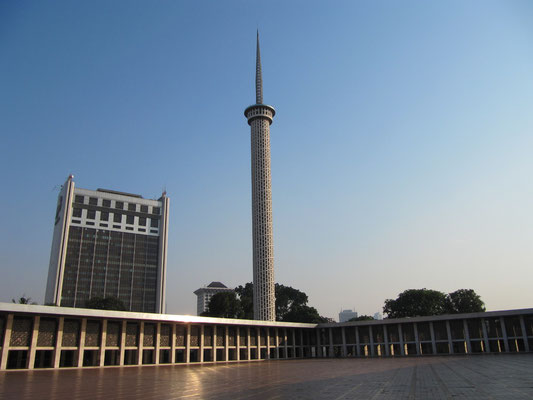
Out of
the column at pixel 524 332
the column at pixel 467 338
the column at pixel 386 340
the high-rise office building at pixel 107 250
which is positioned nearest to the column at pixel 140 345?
the column at pixel 386 340

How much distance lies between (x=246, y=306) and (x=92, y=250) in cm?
3547

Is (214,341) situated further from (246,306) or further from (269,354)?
(246,306)

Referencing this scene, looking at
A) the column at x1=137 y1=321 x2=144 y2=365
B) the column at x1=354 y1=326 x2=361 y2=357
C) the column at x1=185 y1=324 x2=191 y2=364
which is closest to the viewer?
the column at x1=137 y1=321 x2=144 y2=365

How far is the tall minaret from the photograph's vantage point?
187 feet

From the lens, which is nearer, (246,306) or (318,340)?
(318,340)

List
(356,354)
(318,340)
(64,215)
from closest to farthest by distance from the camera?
(356,354) → (318,340) → (64,215)

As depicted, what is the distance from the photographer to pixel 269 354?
48.2 metres

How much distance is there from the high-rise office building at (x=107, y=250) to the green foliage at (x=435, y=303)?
48904 millimetres

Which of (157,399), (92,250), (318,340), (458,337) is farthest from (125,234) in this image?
(157,399)

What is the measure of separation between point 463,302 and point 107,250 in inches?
2662

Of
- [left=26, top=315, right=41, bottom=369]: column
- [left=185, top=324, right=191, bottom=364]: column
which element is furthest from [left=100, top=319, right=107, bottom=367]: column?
[left=185, top=324, right=191, bottom=364]: column

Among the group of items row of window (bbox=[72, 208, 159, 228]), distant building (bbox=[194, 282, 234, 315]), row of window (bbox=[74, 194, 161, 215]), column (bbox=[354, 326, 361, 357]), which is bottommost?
column (bbox=[354, 326, 361, 357])

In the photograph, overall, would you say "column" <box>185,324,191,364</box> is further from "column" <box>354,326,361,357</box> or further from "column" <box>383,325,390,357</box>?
"column" <box>383,325,390,357</box>

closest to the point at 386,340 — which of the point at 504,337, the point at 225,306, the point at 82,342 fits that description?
the point at 504,337
